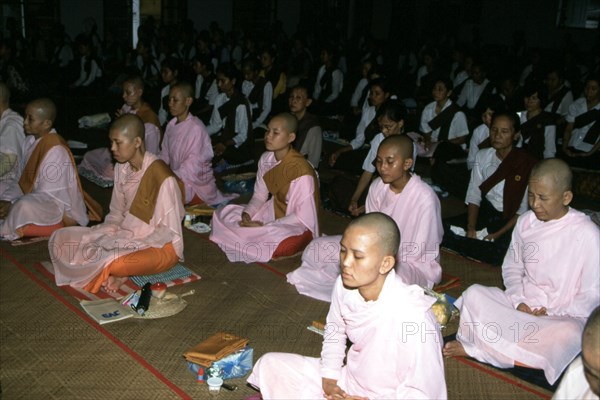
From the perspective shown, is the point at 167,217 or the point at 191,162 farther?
the point at 191,162

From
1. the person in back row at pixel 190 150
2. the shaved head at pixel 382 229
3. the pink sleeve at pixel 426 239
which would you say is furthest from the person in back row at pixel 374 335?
the person in back row at pixel 190 150

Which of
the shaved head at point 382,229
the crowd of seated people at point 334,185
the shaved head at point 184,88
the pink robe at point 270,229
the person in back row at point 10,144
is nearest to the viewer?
the shaved head at point 382,229

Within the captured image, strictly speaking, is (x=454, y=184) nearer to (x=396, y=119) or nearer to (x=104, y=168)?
Result: (x=396, y=119)

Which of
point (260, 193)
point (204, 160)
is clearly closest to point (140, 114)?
point (204, 160)

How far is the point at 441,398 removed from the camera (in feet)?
10.0

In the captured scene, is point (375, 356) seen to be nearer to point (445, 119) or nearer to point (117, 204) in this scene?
point (117, 204)

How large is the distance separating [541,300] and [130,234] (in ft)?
9.75

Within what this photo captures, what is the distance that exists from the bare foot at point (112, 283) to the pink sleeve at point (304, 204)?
1430 millimetres

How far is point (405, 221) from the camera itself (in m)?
5.03

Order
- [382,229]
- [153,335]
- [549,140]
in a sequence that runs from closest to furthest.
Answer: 1. [382,229]
2. [153,335]
3. [549,140]

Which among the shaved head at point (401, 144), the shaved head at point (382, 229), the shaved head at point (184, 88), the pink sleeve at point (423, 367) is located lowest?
the pink sleeve at point (423, 367)

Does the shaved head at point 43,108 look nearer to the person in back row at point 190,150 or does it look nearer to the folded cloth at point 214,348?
the person in back row at point 190,150

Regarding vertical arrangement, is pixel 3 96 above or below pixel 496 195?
above

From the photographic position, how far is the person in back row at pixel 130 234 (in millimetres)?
4941
